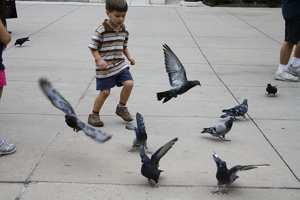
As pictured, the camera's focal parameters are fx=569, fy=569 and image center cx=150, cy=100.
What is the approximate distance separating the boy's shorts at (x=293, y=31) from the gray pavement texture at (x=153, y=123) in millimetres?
643

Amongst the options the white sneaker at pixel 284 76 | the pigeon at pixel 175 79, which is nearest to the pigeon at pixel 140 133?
the pigeon at pixel 175 79

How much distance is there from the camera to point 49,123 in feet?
18.7

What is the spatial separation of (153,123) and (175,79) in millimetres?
736

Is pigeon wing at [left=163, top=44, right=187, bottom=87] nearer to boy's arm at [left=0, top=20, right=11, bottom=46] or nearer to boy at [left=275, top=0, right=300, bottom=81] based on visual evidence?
boy's arm at [left=0, top=20, right=11, bottom=46]

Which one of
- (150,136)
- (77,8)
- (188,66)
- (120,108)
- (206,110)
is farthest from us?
(77,8)

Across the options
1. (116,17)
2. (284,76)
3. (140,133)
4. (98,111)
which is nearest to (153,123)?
(98,111)

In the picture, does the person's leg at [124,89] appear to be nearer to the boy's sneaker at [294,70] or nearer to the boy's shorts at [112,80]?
the boy's shorts at [112,80]

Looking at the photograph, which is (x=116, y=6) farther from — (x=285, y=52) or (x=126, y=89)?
(x=285, y=52)

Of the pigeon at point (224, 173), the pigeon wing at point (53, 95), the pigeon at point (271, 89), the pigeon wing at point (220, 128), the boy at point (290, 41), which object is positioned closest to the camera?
the pigeon wing at point (53, 95)

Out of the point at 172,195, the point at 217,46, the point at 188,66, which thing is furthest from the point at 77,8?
the point at 172,195

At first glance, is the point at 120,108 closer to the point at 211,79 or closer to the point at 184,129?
the point at 184,129

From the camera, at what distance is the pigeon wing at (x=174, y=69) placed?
525 centimetres

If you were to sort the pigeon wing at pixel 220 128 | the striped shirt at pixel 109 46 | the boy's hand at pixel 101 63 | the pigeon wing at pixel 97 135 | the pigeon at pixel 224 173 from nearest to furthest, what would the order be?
the pigeon wing at pixel 97 135 < the pigeon at pixel 224 173 < the pigeon wing at pixel 220 128 < the boy's hand at pixel 101 63 < the striped shirt at pixel 109 46

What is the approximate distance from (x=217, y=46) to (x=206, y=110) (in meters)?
4.69
